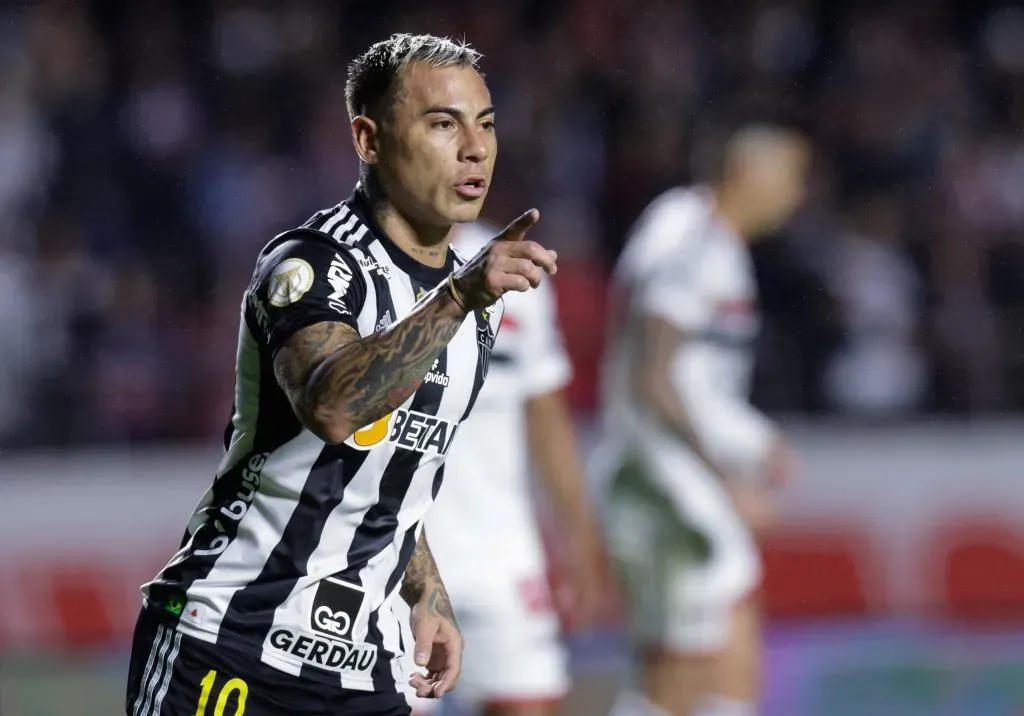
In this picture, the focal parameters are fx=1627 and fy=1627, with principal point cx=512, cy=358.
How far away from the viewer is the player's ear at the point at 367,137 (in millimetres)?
2955

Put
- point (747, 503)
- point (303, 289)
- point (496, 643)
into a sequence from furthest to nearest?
point (747, 503), point (496, 643), point (303, 289)

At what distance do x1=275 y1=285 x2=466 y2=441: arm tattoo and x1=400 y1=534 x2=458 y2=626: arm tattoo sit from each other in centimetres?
80

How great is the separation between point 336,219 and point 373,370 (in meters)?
0.48

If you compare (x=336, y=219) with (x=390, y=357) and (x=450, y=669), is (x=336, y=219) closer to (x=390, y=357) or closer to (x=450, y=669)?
(x=390, y=357)

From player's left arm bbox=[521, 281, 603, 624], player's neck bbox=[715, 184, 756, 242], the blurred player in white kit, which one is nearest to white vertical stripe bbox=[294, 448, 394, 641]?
the blurred player in white kit

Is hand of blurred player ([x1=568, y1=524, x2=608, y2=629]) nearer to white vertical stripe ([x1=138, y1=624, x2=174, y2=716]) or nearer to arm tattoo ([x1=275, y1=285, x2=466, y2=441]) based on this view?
white vertical stripe ([x1=138, y1=624, x2=174, y2=716])

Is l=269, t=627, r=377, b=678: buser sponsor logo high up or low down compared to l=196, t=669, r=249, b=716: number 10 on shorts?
up

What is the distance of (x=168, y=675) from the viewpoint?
2.90 meters

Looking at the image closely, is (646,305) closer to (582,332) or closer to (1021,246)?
(582,332)

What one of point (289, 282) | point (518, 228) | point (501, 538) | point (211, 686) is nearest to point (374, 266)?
point (289, 282)

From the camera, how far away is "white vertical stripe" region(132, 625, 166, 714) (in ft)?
9.62

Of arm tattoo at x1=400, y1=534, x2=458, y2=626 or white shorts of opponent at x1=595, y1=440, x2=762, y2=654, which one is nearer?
arm tattoo at x1=400, y1=534, x2=458, y2=626

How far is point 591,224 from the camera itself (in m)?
9.97

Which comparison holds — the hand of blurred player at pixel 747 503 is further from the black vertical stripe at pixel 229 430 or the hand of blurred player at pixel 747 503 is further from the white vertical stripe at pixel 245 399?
the white vertical stripe at pixel 245 399
